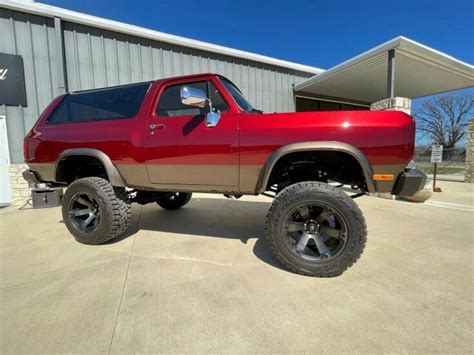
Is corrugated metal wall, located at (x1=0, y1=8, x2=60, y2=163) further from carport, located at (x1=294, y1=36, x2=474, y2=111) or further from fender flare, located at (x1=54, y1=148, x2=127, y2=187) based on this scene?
Result: carport, located at (x1=294, y1=36, x2=474, y2=111)

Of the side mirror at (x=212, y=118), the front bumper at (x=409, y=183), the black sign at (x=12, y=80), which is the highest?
the black sign at (x=12, y=80)

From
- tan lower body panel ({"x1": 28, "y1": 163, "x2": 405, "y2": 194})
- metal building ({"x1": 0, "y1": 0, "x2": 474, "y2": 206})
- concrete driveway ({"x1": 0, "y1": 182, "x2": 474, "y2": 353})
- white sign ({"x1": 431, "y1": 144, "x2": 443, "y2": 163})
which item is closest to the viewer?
concrete driveway ({"x1": 0, "y1": 182, "x2": 474, "y2": 353})

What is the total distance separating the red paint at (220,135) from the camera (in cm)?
236

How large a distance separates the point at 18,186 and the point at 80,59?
373 cm

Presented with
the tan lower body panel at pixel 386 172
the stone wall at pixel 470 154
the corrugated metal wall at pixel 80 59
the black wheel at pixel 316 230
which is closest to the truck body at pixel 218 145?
the tan lower body panel at pixel 386 172

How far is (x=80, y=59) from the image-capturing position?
671cm

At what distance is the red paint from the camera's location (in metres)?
2.36

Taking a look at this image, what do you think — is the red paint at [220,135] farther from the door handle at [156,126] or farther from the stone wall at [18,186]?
the stone wall at [18,186]

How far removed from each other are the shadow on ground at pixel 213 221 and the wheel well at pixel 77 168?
42.4 inches

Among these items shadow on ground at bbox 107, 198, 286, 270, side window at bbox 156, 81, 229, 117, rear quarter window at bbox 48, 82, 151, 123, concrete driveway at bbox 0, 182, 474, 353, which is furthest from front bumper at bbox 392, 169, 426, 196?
rear quarter window at bbox 48, 82, 151, 123

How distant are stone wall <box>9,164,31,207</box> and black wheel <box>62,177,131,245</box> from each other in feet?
14.1

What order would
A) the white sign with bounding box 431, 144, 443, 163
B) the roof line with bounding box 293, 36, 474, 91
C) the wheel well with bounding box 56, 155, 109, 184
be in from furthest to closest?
the white sign with bounding box 431, 144, 443, 163 < the roof line with bounding box 293, 36, 474, 91 < the wheel well with bounding box 56, 155, 109, 184

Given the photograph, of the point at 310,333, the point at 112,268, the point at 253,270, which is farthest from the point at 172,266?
the point at 310,333

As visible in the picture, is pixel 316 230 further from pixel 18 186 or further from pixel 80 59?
pixel 80 59
